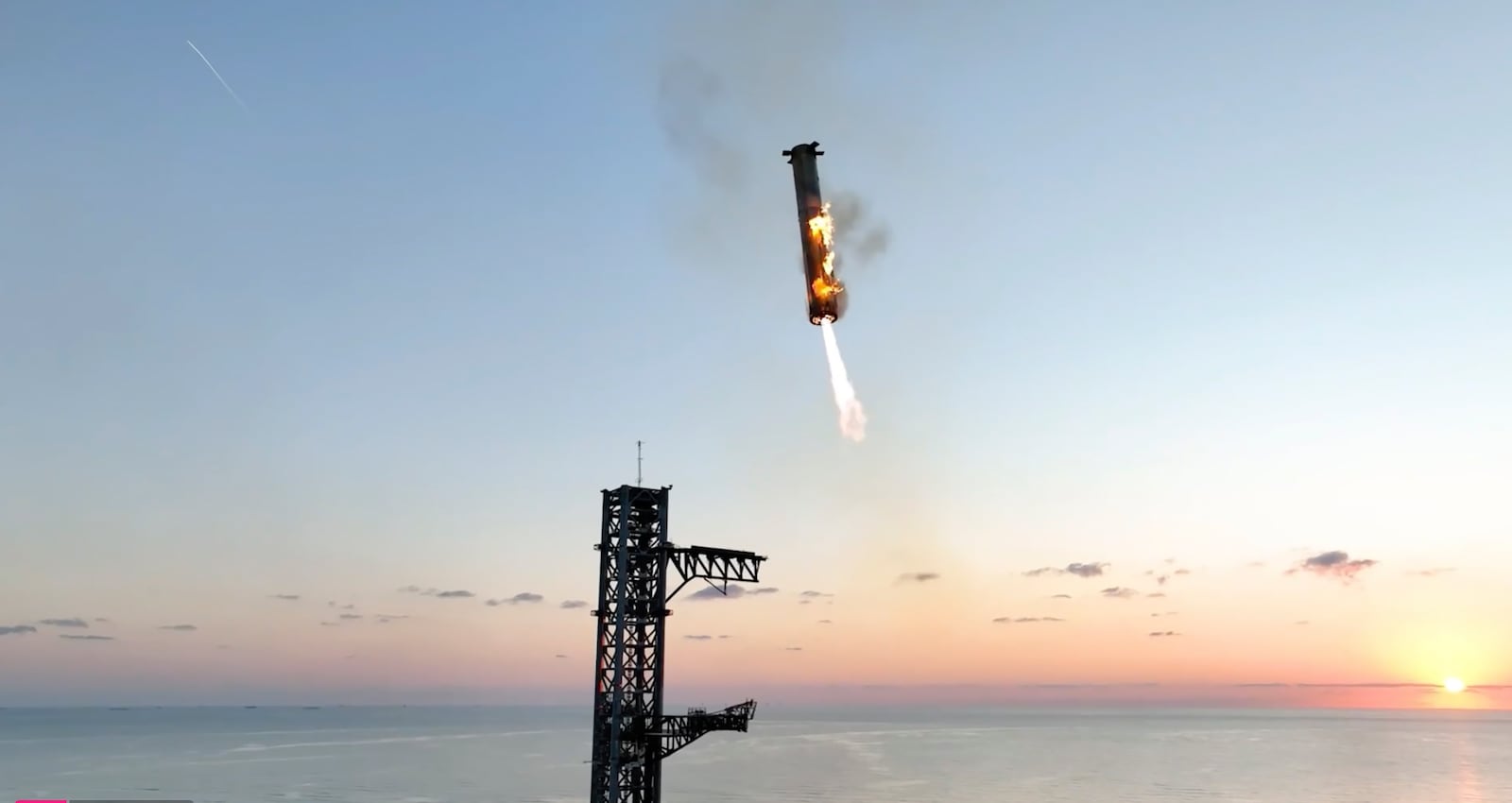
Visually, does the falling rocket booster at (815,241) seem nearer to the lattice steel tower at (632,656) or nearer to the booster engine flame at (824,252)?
the booster engine flame at (824,252)

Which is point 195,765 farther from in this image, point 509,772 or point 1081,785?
point 1081,785

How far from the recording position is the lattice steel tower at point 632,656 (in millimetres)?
50656

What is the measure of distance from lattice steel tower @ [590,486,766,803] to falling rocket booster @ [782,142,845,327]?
20.2 meters

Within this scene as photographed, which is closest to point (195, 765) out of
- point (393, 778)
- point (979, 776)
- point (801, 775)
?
point (393, 778)

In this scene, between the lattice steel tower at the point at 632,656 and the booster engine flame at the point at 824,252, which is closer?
the booster engine flame at the point at 824,252

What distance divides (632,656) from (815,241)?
25.1m

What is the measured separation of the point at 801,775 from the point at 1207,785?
6273 centimetres

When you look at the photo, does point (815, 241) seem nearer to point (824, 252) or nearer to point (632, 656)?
point (824, 252)

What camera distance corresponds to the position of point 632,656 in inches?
2035

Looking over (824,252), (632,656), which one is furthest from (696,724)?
(824,252)

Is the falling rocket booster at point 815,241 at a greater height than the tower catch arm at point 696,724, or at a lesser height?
greater

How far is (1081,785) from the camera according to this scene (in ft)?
523

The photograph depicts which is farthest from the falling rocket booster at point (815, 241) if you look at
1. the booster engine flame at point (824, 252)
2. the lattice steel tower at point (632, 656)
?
the lattice steel tower at point (632, 656)

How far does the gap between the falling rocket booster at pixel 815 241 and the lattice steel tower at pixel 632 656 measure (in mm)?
20220
